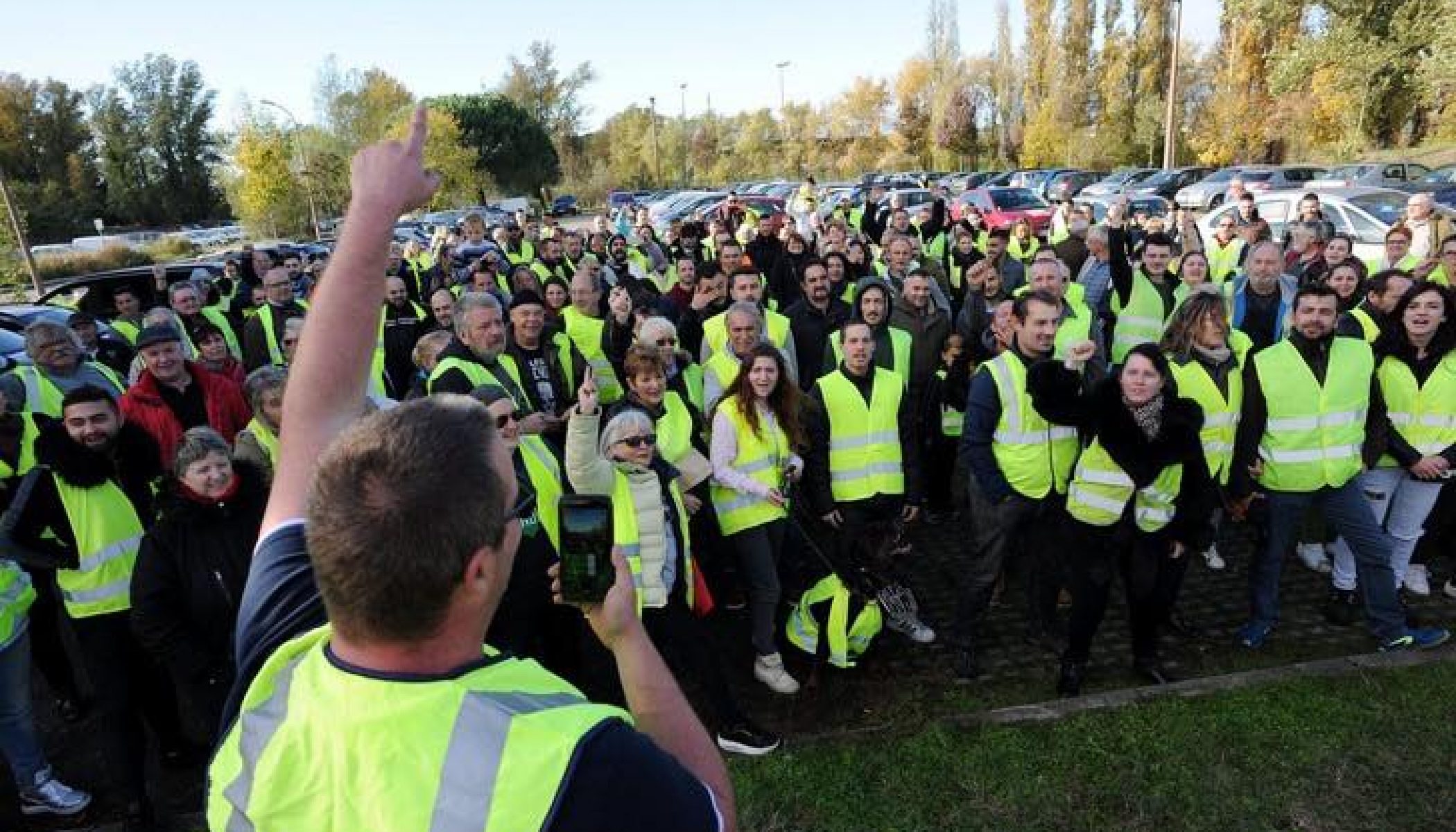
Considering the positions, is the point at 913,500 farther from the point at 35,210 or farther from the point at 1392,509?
the point at 35,210

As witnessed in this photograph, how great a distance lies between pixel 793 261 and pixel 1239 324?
4.93 metres

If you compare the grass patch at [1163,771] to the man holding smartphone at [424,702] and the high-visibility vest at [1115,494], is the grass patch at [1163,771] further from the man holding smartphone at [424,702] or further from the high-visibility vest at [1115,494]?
the man holding smartphone at [424,702]

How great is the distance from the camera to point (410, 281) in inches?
→ 425

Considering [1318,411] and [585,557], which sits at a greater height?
[585,557]

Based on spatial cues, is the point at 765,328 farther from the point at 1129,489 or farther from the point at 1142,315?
the point at 1142,315

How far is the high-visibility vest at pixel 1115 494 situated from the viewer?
13.4 ft

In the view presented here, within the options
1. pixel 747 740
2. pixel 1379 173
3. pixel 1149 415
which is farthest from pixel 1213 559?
pixel 1379 173

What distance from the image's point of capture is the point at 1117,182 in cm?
2978

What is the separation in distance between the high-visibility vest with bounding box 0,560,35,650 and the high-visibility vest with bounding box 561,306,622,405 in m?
3.30

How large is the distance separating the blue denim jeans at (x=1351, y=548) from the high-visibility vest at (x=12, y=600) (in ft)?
20.5

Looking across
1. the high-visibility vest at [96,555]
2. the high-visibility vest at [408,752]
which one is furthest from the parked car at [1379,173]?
the high-visibility vest at [408,752]

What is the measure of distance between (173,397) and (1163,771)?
570 centimetres

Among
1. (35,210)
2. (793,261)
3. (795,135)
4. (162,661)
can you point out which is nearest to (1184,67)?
(795,135)

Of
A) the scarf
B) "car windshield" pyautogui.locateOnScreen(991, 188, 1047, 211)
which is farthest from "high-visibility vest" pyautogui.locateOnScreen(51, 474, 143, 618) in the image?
"car windshield" pyautogui.locateOnScreen(991, 188, 1047, 211)
